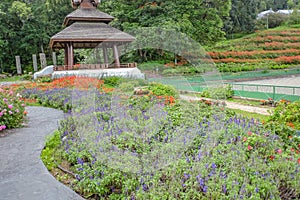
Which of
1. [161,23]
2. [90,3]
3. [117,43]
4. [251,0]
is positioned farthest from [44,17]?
[251,0]

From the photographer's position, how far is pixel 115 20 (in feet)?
83.3

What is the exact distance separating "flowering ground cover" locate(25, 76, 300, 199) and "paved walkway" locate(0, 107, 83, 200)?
21cm

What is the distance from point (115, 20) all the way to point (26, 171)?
76.6 feet

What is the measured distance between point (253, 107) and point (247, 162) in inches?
244

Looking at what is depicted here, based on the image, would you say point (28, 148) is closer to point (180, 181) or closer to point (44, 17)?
point (180, 181)

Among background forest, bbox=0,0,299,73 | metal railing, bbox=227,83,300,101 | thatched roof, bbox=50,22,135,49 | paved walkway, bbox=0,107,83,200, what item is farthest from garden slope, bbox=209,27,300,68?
paved walkway, bbox=0,107,83,200

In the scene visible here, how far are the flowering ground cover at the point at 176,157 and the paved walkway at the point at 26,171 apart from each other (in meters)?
0.21

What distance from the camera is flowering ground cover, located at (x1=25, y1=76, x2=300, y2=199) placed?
3014 mm

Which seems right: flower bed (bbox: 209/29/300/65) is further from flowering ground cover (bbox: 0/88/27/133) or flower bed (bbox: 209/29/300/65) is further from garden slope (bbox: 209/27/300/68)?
flowering ground cover (bbox: 0/88/27/133)

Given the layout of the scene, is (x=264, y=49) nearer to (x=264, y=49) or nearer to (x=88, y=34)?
(x=264, y=49)

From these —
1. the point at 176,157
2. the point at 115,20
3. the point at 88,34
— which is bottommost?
the point at 176,157

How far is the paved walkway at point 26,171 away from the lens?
3145mm

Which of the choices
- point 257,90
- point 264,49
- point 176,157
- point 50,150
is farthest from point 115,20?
point 176,157

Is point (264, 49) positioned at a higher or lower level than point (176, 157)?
higher
